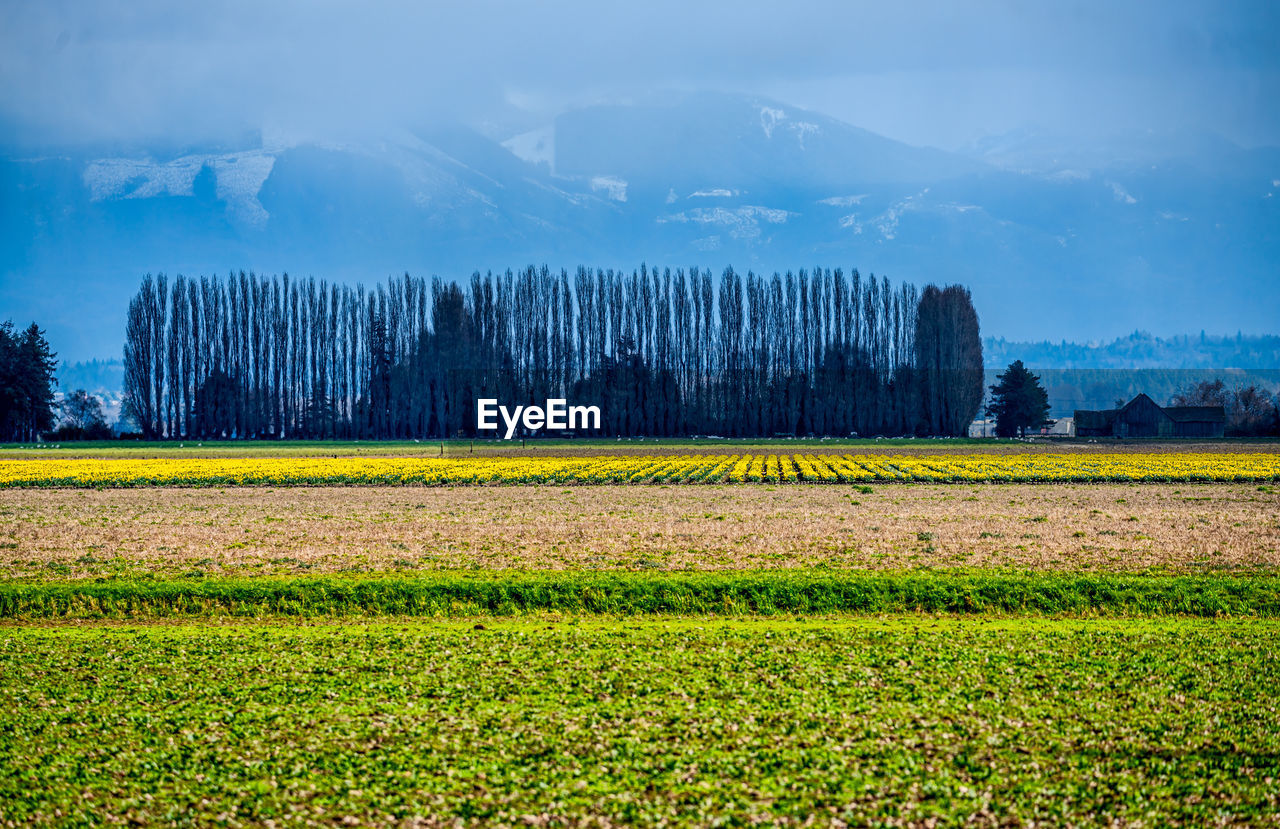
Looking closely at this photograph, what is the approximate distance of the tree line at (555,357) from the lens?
97.5 meters

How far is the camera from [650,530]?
2308 cm

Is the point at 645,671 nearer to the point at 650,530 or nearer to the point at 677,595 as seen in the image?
the point at 677,595

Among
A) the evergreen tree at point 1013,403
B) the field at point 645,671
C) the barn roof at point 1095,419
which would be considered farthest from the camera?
the evergreen tree at point 1013,403

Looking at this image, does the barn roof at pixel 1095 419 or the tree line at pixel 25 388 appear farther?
the tree line at pixel 25 388

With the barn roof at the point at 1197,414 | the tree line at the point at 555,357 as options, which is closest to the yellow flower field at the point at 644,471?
the barn roof at the point at 1197,414

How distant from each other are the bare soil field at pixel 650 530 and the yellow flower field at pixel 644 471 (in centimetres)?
524

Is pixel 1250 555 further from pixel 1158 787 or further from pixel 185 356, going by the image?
pixel 185 356

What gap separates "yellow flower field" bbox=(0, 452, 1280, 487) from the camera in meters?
40.2

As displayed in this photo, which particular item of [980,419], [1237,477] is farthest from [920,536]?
[980,419]

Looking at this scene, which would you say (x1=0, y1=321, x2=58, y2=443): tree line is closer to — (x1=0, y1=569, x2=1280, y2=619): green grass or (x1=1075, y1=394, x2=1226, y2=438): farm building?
(x1=0, y1=569, x2=1280, y2=619): green grass

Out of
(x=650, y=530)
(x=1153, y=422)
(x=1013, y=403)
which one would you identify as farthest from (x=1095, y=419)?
(x=650, y=530)

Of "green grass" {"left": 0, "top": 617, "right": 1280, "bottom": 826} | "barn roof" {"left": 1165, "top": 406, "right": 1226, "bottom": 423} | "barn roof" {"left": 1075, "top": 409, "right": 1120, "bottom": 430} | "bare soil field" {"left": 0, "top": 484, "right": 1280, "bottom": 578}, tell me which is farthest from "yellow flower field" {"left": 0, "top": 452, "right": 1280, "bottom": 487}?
"barn roof" {"left": 1075, "top": 409, "right": 1120, "bottom": 430}

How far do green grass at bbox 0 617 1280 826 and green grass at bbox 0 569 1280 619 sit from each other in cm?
311

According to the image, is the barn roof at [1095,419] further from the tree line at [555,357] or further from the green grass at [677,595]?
the green grass at [677,595]
